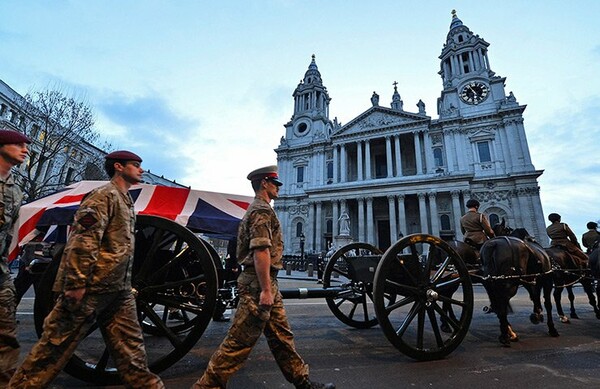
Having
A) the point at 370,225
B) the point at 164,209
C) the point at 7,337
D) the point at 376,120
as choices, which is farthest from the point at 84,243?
the point at 376,120

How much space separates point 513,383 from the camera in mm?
2672

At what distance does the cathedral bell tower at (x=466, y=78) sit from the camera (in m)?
33.6

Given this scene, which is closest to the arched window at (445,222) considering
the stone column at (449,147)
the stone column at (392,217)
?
the stone column at (392,217)

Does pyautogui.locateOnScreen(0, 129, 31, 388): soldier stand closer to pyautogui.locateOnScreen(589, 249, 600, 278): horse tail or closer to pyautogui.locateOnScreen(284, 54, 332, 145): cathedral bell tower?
pyautogui.locateOnScreen(589, 249, 600, 278): horse tail

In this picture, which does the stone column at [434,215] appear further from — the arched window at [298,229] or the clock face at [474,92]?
the arched window at [298,229]

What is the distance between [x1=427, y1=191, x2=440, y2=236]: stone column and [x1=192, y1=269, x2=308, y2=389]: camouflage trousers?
2993 centimetres

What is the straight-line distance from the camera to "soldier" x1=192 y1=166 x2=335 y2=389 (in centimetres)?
212

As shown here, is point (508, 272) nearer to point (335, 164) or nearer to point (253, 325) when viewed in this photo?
point (253, 325)

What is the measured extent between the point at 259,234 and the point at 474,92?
4148cm


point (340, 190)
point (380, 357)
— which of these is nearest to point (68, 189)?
point (380, 357)

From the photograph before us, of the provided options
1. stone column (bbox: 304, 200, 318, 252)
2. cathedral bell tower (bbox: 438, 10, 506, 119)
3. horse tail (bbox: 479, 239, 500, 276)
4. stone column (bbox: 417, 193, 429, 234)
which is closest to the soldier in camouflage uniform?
horse tail (bbox: 479, 239, 500, 276)

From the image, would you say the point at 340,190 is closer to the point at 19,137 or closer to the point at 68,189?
the point at 68,189

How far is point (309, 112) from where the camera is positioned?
1758 inches

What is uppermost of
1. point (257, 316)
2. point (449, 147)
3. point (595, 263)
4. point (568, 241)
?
point (449, 147)
